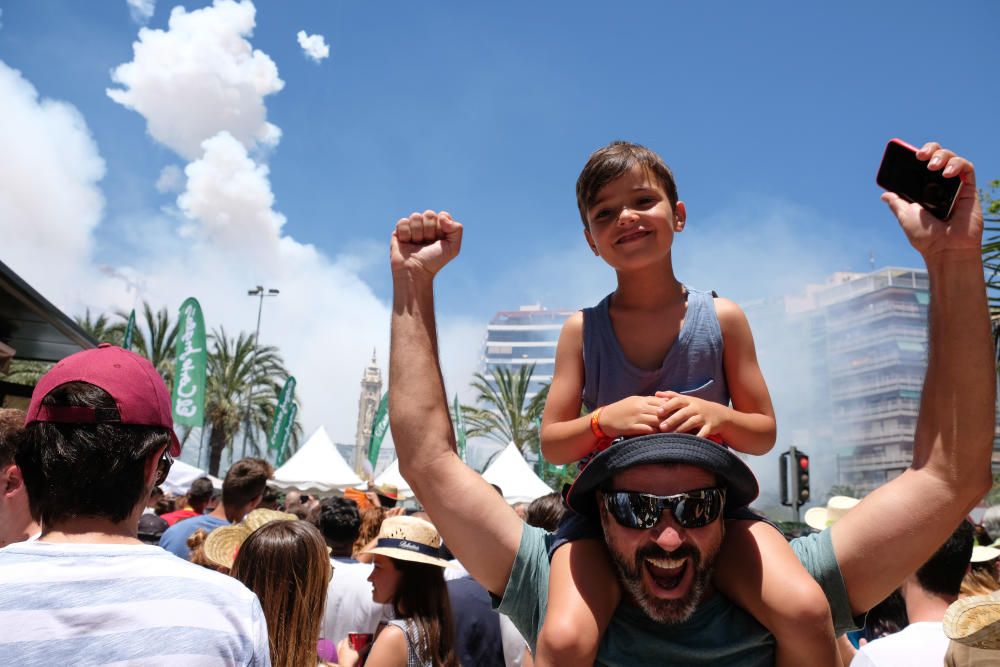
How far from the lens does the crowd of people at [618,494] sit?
172 cm

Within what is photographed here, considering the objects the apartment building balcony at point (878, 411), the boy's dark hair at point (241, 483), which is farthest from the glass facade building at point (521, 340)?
the boy's dark hair at point (241, 483)

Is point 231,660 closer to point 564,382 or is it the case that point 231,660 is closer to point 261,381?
point 564,382

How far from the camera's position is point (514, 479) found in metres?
15.7

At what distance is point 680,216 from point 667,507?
1040 millimetres

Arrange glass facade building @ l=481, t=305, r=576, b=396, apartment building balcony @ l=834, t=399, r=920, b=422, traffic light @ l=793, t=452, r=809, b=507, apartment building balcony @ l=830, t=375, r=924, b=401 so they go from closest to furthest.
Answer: traffic light @ l=793, t=452, r=809, b=507 → apartment building balcony @ l=830, t=375, r=924, b=401 → apartment building balcony @ l=834, t=399, r=920, b=422 → glass facade building @ l=481, t=305, r=576, b=396

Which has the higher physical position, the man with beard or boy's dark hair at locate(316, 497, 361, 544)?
the man with beard

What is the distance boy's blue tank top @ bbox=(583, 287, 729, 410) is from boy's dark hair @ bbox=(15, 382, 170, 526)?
1.30 m

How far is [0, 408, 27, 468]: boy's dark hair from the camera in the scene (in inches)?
100

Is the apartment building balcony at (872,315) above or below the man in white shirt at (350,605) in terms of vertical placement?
above

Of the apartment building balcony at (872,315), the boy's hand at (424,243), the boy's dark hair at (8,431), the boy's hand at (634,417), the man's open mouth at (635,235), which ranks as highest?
the apartment building balcony at (872,315)

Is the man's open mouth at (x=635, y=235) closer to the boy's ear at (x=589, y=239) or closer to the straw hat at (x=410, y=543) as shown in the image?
the boy's ear at (x=589, y=239)

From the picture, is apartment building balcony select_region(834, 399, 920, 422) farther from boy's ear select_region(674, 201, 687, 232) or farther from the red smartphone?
the red smartphone

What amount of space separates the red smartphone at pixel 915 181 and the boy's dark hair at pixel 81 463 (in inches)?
83.5

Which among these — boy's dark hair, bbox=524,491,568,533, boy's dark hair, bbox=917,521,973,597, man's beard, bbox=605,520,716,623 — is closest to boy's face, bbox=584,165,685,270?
man's beard, bbox=605,520,716,623
